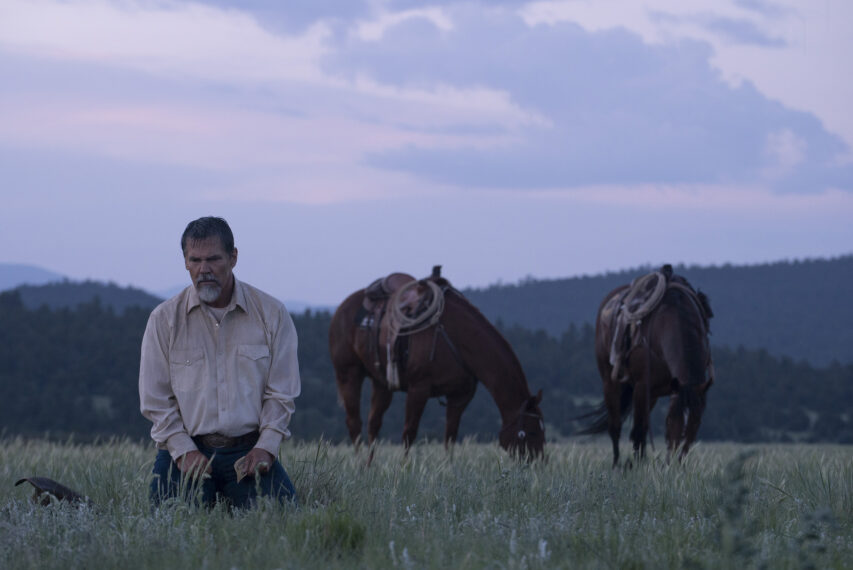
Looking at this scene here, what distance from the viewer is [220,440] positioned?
565 cm

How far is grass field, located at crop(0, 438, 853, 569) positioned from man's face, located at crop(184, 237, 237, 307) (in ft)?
3.69

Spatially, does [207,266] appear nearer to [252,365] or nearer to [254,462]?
[252,365]

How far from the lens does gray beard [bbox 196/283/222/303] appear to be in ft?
18.0

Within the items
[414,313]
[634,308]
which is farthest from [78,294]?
[634,308]

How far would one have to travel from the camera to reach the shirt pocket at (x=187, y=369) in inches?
221

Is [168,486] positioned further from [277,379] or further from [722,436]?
[722,436]

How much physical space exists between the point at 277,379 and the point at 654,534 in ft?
7.18

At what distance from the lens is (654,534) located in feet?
15.9

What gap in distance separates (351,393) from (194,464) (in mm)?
7477

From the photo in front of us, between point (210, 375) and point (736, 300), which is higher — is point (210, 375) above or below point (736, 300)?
below

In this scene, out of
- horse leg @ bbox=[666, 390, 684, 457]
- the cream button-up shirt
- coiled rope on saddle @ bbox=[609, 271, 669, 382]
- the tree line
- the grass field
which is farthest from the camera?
the tree line

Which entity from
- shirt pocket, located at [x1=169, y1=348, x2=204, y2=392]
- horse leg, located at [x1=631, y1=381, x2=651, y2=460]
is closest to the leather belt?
shirt pocket, located at [x1=169, y1=348, x2=204, y2=392]

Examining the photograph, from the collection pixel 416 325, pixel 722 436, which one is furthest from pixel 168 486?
pixel 722 436

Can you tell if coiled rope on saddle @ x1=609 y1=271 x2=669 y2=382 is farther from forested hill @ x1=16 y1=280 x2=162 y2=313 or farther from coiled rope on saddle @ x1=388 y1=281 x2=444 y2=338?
forested hill @ x1=16 y1=280 x2=162 y2=313
